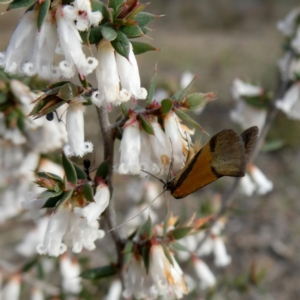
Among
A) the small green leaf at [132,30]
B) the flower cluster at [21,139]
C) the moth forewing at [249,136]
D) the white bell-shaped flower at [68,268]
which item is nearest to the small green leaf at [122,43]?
the small green leaf at [132,30]

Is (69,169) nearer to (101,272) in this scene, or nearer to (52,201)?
(52,201)

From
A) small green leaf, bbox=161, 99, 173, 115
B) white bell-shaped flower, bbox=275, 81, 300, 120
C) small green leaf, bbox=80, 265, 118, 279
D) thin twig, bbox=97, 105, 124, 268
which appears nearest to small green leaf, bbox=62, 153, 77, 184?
thin twig, bbox=97, 105, 124, 268

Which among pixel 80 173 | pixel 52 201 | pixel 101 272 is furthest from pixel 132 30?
pixel 101 272

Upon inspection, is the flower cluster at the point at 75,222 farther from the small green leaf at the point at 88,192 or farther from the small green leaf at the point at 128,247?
the small green leaf at the point at 128,247

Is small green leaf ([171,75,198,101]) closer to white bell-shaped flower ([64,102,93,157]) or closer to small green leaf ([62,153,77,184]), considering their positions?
white bell-shaped flower ([64,102,93,157])

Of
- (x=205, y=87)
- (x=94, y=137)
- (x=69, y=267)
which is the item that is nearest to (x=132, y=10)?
(x=69, y=267)

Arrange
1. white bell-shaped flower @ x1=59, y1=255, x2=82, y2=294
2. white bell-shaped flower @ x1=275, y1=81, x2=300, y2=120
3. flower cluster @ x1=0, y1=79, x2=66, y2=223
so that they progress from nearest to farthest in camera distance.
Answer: flower cluster @ x1=0, y1=79, x2=66, y2=223, white bell-shaped flower @ x1=275, y1=81, x2=300, y2=120, white bell-shaped flower @ x1=59, y1=255, x2=82, y2=294
